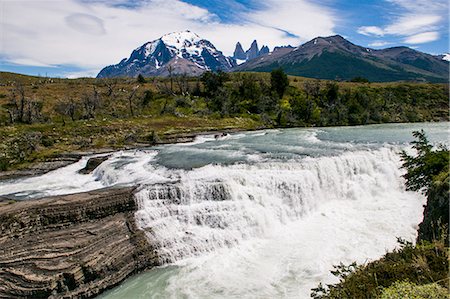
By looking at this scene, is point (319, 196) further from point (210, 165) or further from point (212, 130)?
point (212, 130)

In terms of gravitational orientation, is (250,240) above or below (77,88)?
below

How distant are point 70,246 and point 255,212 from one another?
1058 cm

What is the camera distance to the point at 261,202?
2223cm

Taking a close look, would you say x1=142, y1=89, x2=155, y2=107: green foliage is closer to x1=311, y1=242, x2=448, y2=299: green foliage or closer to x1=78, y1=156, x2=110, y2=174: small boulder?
x1=78, y1=156, x2=110, y2=174: small boulder

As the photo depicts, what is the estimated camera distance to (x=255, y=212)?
Answer: 69.2 ft

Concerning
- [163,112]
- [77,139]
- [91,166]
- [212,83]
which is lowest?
[91,166]

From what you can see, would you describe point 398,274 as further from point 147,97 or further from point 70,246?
point 147,97

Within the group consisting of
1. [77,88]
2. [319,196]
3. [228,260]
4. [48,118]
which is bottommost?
[228,260]

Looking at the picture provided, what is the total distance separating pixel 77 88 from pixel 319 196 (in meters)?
75.2

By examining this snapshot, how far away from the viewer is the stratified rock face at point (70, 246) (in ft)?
45.9

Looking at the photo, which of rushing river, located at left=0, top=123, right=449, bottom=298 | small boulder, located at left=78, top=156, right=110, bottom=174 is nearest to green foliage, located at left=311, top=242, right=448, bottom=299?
rushing river, located at left=0, top=123, right=449, bottom=298

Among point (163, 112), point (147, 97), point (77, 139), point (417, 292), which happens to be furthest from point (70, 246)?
point (147, 97)

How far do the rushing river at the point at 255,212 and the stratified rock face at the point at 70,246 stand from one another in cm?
90

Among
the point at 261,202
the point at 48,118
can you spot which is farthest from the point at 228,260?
the point at 48,118
